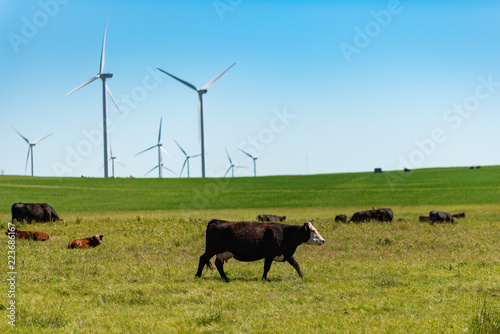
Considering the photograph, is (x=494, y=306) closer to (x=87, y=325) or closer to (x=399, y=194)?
(x=87, y=325)

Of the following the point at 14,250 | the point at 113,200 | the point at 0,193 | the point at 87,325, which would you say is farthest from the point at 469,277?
the point at 0,193

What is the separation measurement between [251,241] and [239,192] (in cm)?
5543

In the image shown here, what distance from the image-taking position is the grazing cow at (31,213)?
95.7 feet

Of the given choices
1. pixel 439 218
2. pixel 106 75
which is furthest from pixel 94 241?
pixel 106 75

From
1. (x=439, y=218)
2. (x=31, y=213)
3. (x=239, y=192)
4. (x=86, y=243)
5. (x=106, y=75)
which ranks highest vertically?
(x=106, y=75)

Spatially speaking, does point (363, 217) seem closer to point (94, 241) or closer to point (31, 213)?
point (94, 241)

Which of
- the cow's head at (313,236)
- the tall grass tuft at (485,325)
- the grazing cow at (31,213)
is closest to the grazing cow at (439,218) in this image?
the cow's head at (313,236)

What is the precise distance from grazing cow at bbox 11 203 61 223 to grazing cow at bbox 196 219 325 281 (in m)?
19.0

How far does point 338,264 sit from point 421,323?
6176mm

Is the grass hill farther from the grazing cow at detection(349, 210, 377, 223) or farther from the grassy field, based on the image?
the grassy field

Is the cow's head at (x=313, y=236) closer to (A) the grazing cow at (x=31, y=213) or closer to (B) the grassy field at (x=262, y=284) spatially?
(B) the grassy field at (x=262, y=284)

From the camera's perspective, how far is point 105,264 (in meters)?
14.9

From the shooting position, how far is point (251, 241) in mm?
12852

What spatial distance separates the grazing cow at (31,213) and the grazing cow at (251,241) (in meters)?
19.0
